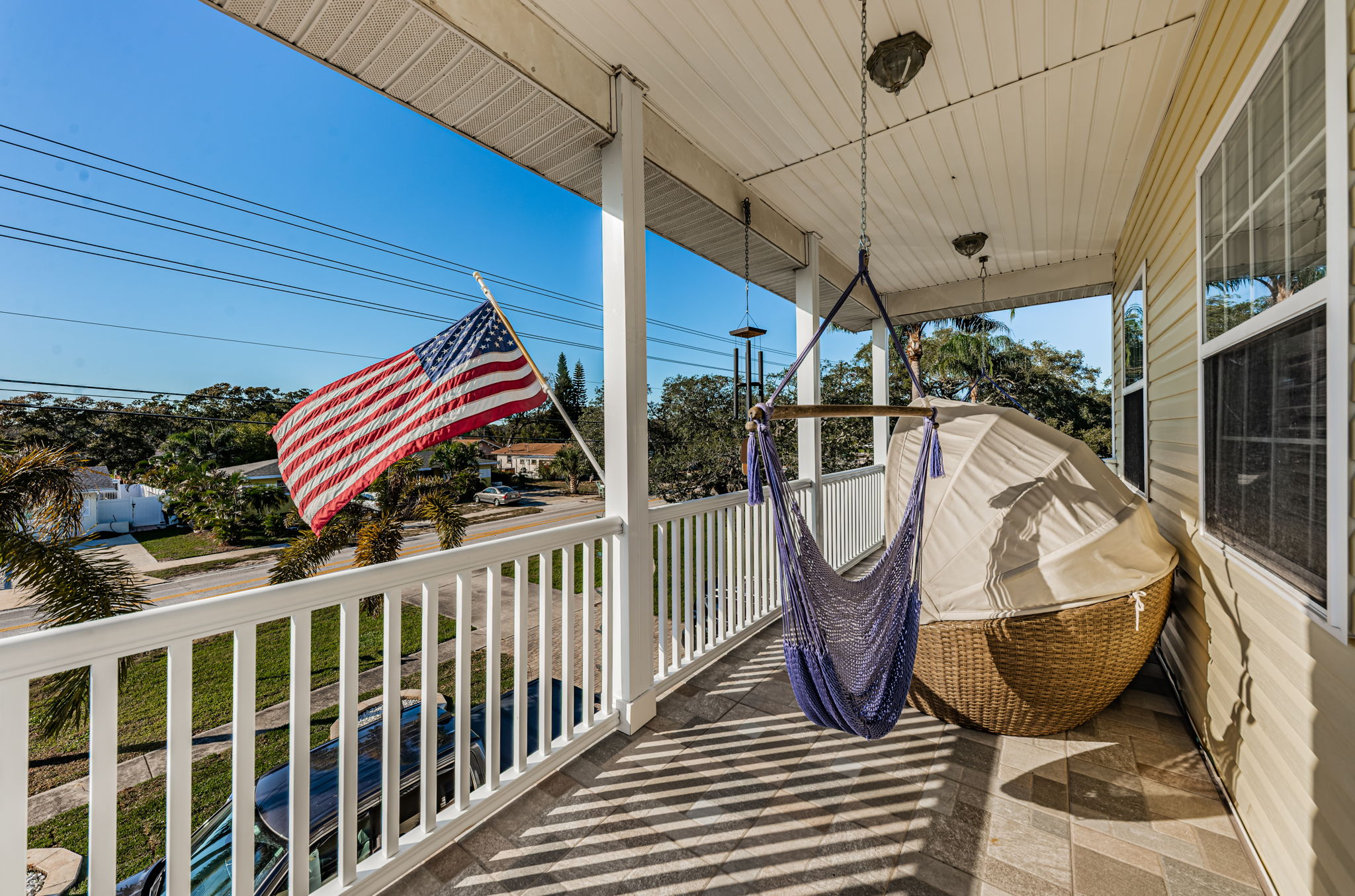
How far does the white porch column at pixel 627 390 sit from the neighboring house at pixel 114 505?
2.49 metres

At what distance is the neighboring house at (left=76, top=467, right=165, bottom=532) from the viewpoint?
8.91ft

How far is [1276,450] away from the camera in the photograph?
1470 mm

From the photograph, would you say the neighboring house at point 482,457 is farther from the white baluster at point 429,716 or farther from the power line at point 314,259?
the white baluster at point 429,716

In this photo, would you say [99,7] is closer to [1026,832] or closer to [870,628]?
[870,628]

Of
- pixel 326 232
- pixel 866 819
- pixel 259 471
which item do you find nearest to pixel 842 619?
pixel 866 819

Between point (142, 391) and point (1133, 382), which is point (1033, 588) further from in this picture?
point (142, 391)

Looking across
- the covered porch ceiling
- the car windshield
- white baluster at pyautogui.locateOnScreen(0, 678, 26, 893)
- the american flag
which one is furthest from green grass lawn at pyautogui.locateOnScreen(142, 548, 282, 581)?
the covered porch ceiling

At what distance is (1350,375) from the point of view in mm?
1095

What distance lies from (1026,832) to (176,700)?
2.36m

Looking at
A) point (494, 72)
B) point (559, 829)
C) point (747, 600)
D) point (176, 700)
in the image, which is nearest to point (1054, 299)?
point (747, 600)

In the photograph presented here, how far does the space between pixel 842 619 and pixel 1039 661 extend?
77 centimetres

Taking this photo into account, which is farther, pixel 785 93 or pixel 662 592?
pixel 662 592

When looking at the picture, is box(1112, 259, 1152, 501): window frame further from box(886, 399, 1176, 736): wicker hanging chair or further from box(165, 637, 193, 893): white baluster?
→ box(165, 637, 193, 893): white baluster

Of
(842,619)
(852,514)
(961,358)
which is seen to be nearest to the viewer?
(842,619)
